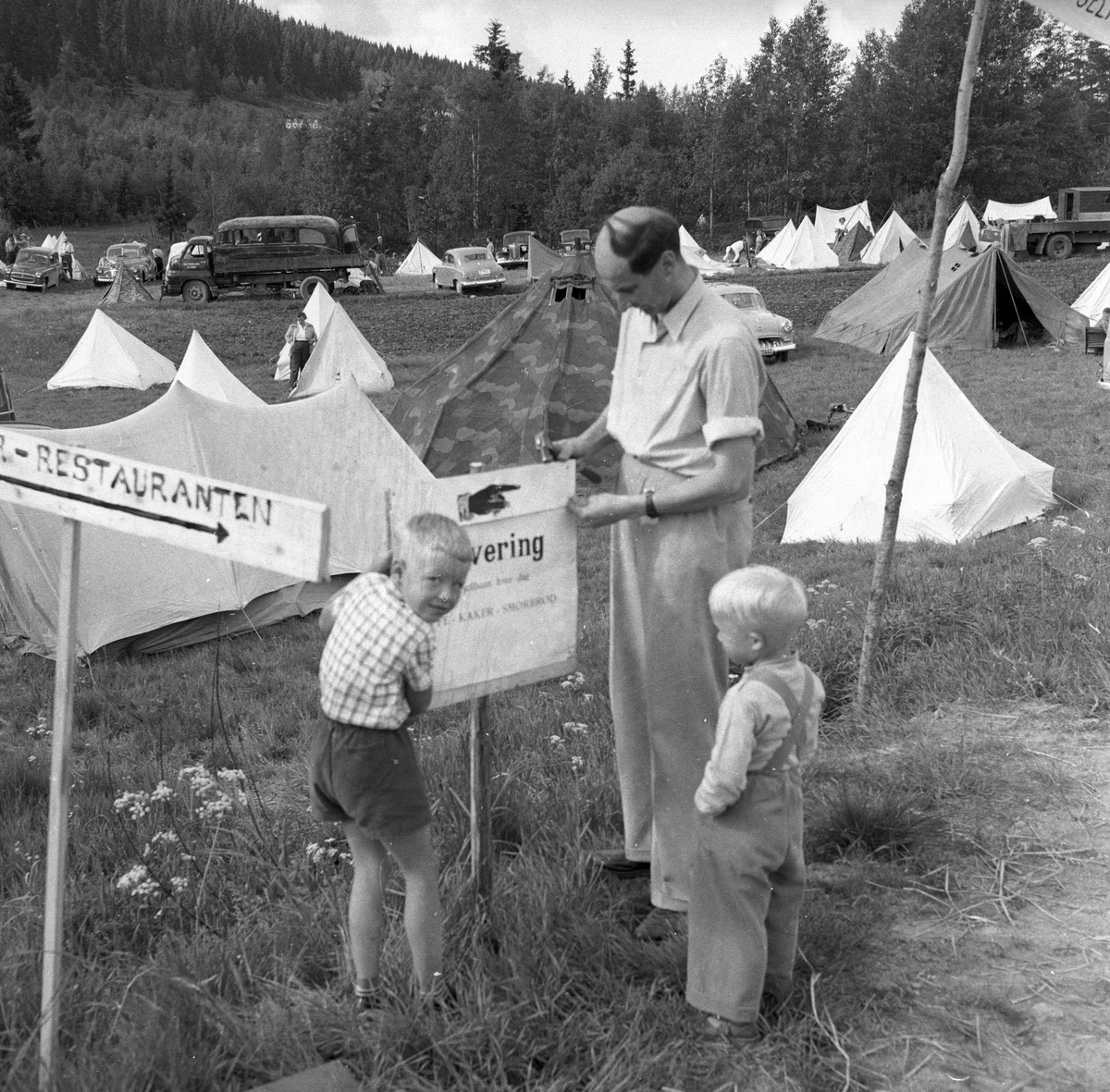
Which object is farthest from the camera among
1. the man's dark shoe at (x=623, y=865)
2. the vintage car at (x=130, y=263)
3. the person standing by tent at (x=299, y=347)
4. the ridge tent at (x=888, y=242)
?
the ridge tent at (x=888, y=242)

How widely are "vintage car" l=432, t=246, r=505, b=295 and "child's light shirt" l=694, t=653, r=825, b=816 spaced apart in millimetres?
29651

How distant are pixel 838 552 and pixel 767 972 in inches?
259

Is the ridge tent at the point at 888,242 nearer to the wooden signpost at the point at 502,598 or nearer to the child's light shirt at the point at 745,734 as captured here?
the wooden signpost at the point at 502,598

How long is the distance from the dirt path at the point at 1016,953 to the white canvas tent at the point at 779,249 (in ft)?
123

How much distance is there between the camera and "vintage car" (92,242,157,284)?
35688mm

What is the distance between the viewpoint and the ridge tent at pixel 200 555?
794 centimetres

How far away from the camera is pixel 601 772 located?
381 centimetres

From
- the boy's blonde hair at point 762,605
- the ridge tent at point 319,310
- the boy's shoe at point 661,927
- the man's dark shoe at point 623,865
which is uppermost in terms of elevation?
the ridge tent at point 319,310

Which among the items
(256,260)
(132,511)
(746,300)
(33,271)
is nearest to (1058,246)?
(746,300)

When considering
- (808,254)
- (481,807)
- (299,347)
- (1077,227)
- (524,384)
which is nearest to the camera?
(481,807)

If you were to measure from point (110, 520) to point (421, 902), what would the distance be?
999mm

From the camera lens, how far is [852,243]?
137 feet

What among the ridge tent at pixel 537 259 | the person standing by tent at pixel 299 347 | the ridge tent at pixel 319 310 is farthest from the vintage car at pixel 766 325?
the ridge tent at pixel 537 259

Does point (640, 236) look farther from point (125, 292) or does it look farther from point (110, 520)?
point (125, 292)
